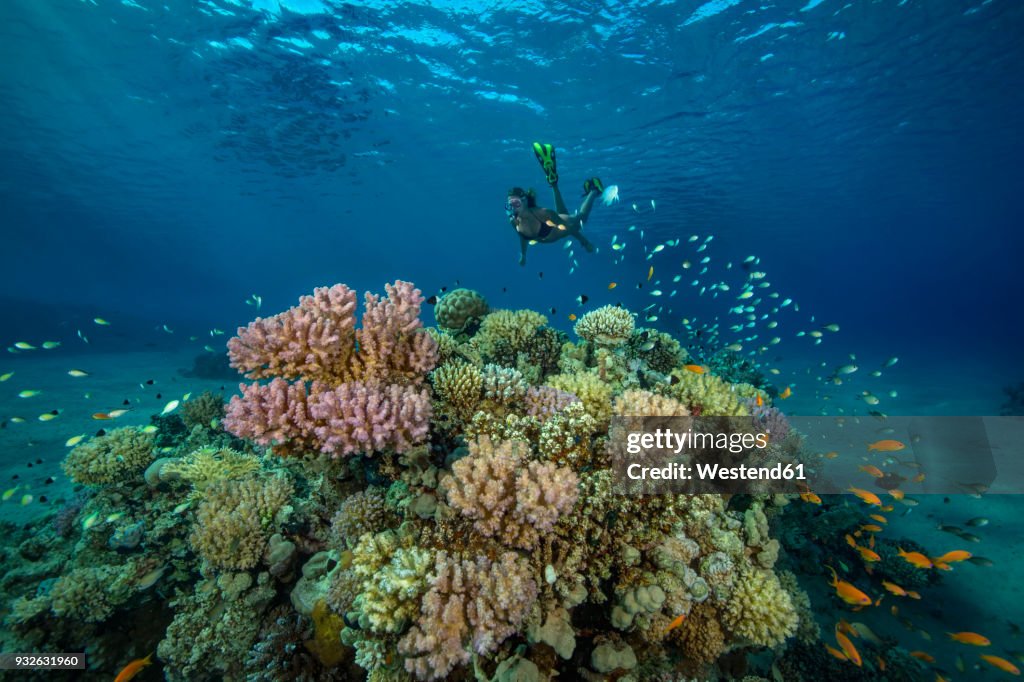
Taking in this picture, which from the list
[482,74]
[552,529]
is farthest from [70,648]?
[482,74]

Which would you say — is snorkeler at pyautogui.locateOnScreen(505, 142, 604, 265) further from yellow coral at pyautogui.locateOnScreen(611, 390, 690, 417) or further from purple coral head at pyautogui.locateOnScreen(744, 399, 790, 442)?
purple coral head at pyautogui.locateOnScreen(744, 399, 790, 442)

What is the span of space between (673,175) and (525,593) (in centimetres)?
3520

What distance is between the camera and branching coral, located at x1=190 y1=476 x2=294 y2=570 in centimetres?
464

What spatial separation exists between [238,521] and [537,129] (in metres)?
28.2

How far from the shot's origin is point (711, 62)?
1944 cm

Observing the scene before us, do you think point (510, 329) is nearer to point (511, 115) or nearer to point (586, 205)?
point (586, 205)

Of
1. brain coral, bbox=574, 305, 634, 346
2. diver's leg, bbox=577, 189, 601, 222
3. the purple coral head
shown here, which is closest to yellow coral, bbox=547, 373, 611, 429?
brain coral, bbox=574, 305, 634, 346

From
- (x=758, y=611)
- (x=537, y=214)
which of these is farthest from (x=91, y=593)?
(x=537, y=214)

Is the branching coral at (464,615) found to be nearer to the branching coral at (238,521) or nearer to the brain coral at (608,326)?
the branching coral at (238,521)

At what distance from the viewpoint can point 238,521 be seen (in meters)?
4.70

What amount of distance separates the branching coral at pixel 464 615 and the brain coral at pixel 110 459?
6511 millimetres

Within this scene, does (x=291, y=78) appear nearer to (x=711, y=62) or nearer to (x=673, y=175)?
(x=711, y=62)

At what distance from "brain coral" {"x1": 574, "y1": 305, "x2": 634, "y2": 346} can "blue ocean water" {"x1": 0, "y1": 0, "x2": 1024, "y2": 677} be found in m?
2.76

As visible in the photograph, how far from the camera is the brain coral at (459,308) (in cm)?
808
